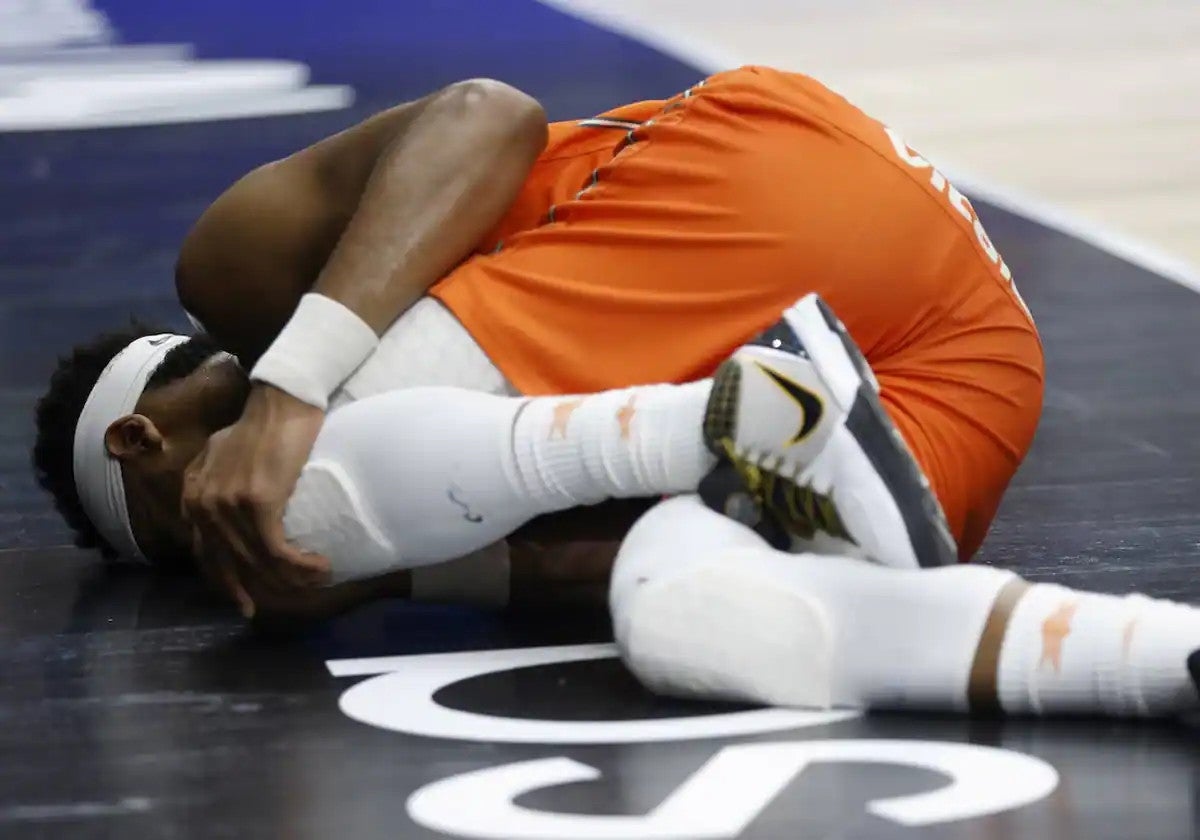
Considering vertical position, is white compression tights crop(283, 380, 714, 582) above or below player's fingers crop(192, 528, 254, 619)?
above

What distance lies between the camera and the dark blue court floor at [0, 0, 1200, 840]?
189 cm

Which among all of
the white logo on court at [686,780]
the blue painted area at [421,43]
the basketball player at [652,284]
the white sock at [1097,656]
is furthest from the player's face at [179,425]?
the blue painted area at [421,43]

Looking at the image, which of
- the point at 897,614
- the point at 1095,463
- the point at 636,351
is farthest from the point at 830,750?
the point at 1095,463

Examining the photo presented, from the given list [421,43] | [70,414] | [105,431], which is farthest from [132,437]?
[421,43]

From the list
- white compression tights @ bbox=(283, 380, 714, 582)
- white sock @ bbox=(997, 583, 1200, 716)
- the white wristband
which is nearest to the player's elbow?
the white wristband

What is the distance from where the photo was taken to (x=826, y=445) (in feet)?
7.02

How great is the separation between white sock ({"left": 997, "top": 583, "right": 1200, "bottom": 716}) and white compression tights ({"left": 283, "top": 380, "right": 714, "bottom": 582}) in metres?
0.38

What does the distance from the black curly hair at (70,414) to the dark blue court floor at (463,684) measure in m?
0.08

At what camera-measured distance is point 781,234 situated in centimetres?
240

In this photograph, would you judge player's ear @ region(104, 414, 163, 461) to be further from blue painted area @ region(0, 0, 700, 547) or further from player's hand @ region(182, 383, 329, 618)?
blue painted area @ region(0, 0, 700, 547)

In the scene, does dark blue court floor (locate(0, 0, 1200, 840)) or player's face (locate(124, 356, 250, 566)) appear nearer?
dark blue court floor (locate(0, 0, 1200, 840))

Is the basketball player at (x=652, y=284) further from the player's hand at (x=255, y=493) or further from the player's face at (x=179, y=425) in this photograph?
the player's face at (x=179, y=425)

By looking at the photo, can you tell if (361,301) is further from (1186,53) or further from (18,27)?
(18,27)

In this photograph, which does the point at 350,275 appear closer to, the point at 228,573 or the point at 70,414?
the point at 228,573
